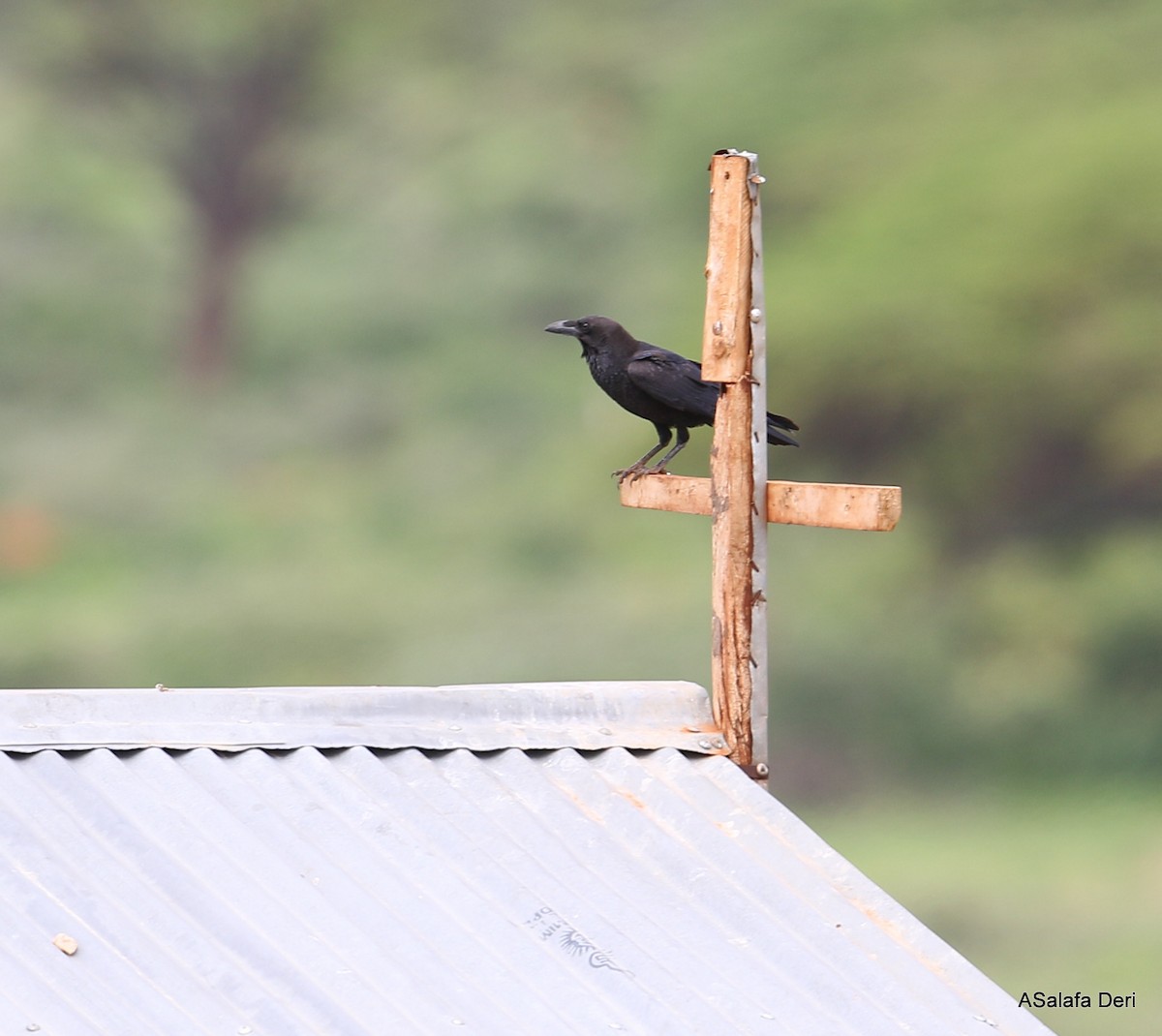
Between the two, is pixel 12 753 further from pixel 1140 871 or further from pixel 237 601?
pixel 237 601

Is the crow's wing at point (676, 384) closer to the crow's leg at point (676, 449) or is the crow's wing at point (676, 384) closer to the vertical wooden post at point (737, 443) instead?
the crow's leg at point (676, 449)

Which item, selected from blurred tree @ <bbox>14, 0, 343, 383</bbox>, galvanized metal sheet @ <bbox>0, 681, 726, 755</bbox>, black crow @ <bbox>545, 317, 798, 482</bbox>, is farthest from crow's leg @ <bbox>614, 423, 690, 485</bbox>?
blurred tree @ <bbox>14, 0, 343, 383</bbox>

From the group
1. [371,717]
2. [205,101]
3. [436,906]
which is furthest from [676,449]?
[205,101]

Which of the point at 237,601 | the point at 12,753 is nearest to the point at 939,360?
the point at 237,601

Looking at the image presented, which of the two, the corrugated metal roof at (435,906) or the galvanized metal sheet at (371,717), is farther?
the galvanized metal sheet at (371,717)

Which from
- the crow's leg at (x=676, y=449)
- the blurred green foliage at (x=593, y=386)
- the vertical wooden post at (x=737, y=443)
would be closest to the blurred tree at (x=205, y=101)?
the blurred green foliage at (x=593, y=386)

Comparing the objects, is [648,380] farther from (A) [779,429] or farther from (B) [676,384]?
(A) [779,429]

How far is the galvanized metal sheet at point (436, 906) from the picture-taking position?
8.89ft

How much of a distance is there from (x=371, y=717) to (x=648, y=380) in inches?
84.6

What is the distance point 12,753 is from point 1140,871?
1413cm

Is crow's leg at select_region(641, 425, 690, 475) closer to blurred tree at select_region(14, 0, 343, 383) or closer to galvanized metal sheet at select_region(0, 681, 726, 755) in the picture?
galvanized metal sheet at select_region(0, 681, 726, 755)

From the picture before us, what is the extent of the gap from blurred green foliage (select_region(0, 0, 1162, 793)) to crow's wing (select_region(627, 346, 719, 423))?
11.7 metres

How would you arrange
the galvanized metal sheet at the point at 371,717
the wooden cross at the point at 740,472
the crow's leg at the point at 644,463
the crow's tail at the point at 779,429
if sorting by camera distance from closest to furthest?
the galvanized metal sheet at the point at 371,717
the wooden cross at the point at 740,472
the crow's tail at the point at 779,429
the crow's leg at the point at 644,463

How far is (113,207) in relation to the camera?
2095cm
